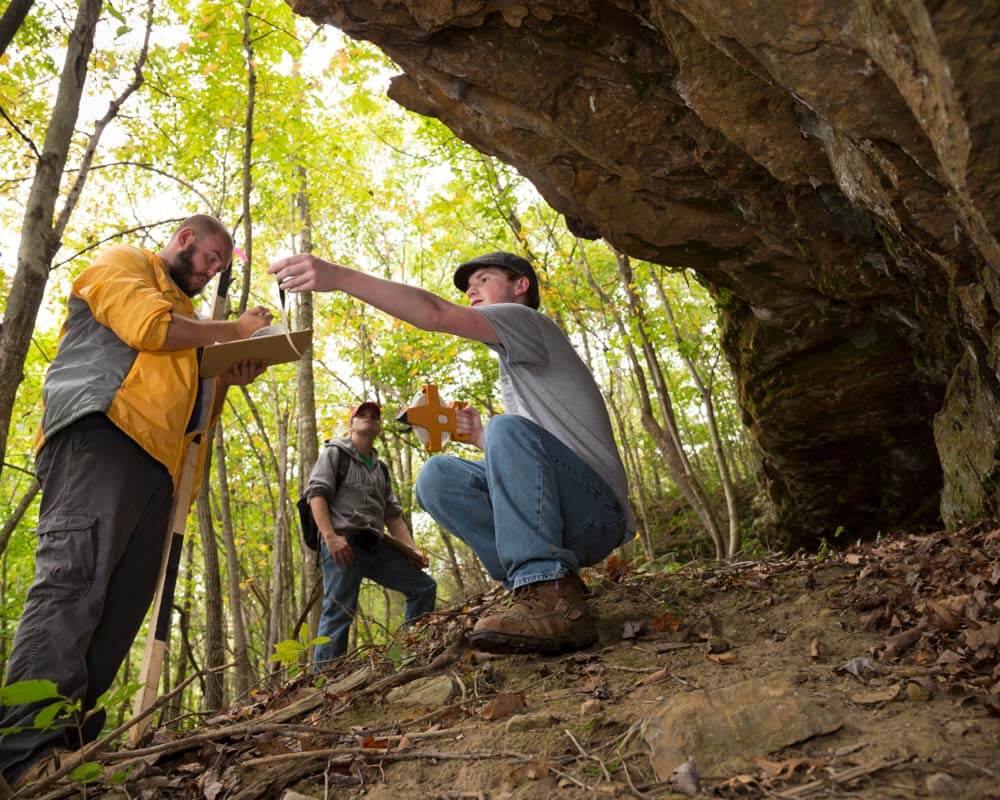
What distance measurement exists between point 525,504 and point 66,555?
1.83 m

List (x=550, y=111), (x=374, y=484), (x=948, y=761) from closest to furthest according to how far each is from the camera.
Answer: (x=948, y=761) → (x=550, y=111) → (x=374, y=484)

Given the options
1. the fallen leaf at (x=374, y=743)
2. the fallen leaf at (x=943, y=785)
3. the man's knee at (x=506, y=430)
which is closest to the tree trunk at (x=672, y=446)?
the man's knee at (x=506, y=430)

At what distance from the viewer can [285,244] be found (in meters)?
12.3

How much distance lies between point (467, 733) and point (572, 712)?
344mm

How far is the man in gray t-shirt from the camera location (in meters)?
2.72

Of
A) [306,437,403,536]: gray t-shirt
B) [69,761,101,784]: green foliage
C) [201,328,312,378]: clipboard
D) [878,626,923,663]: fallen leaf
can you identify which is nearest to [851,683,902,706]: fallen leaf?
[878,626,923,663]: fallen leaf

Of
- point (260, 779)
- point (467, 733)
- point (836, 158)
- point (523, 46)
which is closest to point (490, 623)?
point (467, 733)

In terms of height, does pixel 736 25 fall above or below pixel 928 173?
above

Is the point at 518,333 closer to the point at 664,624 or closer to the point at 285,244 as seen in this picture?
the point at 664,624

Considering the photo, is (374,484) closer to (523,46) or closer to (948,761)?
(523,46)

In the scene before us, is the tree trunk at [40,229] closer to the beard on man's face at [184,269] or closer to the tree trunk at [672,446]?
the beard on man's face at [184,269]

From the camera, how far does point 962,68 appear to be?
4.71ft

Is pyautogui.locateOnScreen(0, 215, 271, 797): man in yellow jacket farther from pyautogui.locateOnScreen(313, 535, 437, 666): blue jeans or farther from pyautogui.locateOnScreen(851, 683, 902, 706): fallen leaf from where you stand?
pyautogui.locateOnScreen(851, 683, 902, 706): fallen leaf

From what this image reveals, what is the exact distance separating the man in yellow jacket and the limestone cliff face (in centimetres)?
170
